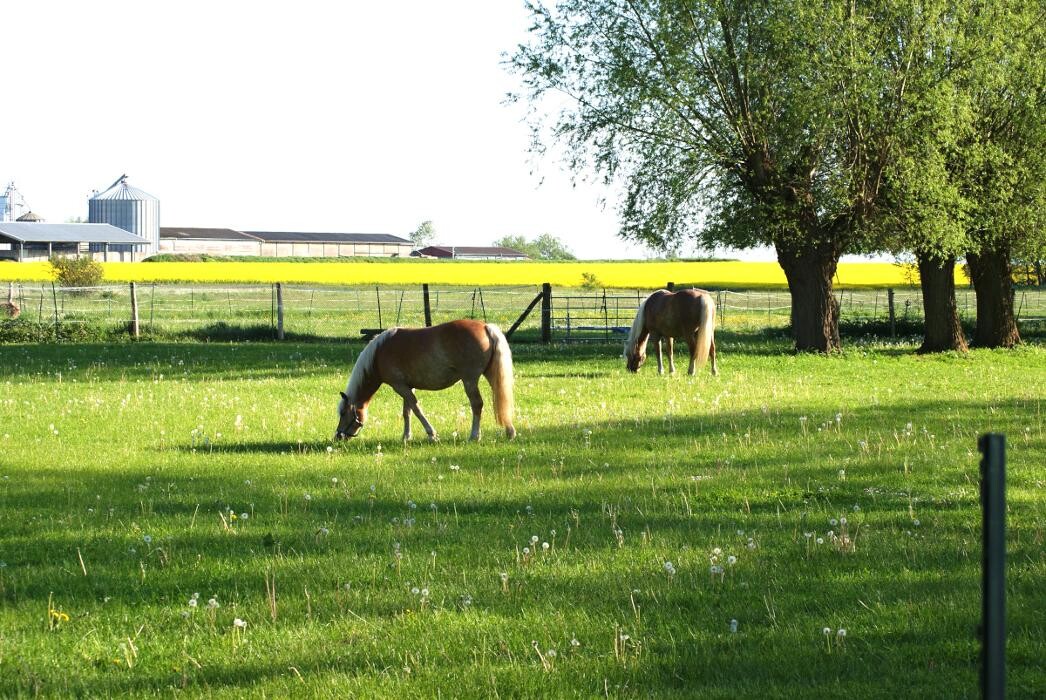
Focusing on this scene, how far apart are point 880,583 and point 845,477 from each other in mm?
3928

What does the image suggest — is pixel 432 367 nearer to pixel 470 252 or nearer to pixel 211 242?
pixel 211 242

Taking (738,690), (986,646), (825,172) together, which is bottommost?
(738,690)

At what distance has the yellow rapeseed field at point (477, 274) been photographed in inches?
2970

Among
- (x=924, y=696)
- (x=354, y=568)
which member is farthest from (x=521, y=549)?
(x=924, y=696)

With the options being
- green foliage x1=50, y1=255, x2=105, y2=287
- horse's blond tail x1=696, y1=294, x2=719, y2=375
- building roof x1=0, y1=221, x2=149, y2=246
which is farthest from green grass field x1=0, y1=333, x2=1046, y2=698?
building roof x1=0, y1=221, x2=149, y2=246

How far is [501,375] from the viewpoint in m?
13.7

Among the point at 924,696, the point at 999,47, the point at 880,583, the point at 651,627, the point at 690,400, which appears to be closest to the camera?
the point at 924,696

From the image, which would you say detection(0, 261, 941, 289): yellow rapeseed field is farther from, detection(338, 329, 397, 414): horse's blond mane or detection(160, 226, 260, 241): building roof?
detection(160, 226, 260, 241): building roof

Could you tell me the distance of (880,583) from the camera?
22.9 ft

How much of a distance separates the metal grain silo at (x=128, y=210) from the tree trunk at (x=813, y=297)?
141191 mm

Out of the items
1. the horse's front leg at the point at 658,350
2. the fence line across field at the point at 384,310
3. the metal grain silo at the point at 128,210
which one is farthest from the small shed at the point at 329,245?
the horse's front leg at the point at 658,350

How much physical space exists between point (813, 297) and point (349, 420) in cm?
2012

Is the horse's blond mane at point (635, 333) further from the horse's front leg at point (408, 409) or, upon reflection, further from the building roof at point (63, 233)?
the building roof at point (63, 233)

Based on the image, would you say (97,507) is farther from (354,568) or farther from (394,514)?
(354,568)
